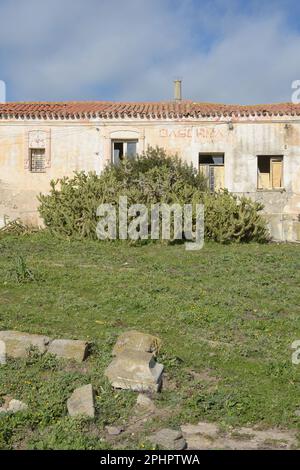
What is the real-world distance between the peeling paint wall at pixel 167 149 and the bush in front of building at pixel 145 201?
262 centimetres

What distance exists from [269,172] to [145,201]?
5.91 metres

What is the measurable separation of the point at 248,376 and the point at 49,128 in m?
16.0

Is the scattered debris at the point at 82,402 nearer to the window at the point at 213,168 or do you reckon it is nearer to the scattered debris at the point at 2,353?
the scattered debris at the point at 2,353

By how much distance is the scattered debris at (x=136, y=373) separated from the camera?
5.57 m

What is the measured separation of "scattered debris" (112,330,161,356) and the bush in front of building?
31.8 ft

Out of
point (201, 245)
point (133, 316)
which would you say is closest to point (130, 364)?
point (133, 316)

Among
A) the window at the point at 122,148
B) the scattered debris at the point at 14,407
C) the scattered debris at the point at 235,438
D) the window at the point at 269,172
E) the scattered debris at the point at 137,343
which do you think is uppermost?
the window at the point at 122,148

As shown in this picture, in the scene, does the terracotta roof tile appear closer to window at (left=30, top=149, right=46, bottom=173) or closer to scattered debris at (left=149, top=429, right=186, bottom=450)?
window at (left=30, top=149, right=46, bottom=173)

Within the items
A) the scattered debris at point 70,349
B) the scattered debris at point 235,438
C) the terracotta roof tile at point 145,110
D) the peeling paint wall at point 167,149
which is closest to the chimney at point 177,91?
the terracotta roof tile at point 145,110

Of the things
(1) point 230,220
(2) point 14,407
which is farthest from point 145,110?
(2) point 14,407

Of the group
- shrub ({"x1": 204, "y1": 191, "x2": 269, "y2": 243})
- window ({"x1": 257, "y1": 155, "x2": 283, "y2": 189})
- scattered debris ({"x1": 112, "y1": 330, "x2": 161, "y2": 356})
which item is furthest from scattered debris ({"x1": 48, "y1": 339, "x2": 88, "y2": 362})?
window ({"x1": 257, "y1": 155, "x2": 283, "y2": 189})

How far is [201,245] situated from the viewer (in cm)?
1548

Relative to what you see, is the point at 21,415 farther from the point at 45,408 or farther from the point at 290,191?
the point at 290,191

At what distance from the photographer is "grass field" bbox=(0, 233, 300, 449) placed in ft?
16.5
